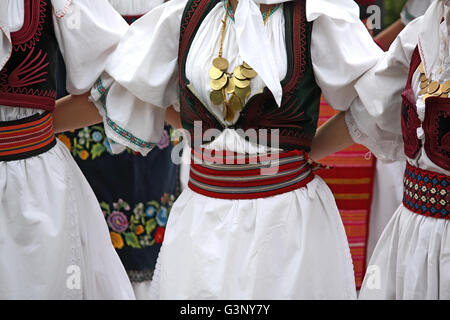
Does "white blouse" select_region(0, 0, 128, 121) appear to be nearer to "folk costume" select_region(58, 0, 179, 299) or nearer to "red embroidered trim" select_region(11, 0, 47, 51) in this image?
"red embroidered trim" select_region(11, 0, 47, 51)

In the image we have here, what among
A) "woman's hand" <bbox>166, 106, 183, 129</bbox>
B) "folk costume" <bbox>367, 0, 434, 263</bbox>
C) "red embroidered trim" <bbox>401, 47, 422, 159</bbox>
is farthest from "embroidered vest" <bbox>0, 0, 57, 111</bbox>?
"folk costume" <bbox>367, 0, 434, 263</bbox>

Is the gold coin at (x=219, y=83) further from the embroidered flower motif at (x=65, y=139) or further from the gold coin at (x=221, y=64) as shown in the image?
the embroidered flower motif at (x=65, y=139)

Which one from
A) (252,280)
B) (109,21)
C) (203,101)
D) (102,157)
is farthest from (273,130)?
(102,157)

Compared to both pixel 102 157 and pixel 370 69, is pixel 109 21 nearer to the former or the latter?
pixel 370 69

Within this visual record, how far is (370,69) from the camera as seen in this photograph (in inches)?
95.7

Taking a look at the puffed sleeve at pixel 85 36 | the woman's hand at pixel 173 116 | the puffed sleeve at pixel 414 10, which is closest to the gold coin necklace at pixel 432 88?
the woman's hand at pixel 173 116

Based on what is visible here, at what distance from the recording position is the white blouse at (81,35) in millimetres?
2533

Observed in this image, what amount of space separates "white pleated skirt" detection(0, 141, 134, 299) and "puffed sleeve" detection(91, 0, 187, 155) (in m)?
0.21

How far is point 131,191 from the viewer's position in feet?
12.4

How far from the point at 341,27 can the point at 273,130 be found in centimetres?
36

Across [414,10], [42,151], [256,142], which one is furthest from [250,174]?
[414,10]

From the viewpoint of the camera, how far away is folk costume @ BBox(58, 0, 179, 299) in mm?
3727

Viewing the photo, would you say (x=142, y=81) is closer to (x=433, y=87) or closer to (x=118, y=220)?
(x=433, y=87)

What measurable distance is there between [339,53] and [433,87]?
0.33 m
